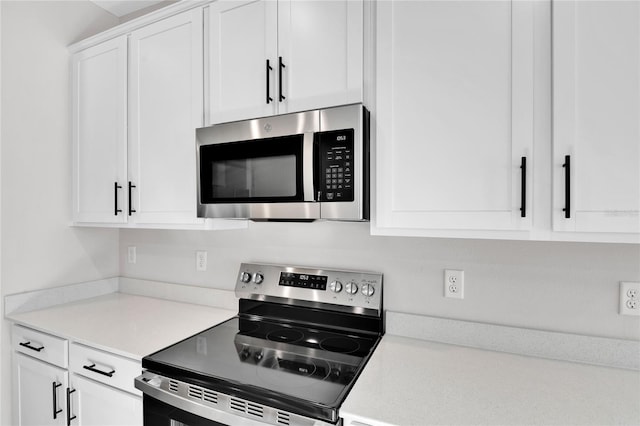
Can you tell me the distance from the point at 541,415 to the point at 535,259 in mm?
558

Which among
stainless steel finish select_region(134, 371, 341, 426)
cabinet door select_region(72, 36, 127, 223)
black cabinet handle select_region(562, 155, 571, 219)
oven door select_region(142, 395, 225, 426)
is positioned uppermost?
cabinet door select_region(72, 36, 127, 223)

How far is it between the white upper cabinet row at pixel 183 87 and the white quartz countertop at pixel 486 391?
0.97m

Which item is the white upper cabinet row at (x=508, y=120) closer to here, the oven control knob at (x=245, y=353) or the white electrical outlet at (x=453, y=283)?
the white electrical outlet at (x=453, y=283)

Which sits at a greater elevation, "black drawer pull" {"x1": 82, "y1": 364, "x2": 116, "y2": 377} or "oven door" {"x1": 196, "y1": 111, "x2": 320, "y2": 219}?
"oven door" {"x1": 196, "y1": 111, "x2": 320, "y2": 219}

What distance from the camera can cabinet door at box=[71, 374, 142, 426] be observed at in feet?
4.42

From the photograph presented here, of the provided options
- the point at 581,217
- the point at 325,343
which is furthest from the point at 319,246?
the point at 581,217

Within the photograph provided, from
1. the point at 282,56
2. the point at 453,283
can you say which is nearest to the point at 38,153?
the point at 282,56

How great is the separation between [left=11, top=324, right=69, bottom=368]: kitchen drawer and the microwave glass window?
39.3 inches

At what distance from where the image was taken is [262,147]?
140cm

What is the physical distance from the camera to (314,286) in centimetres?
161

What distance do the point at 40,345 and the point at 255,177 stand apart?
1.36 m

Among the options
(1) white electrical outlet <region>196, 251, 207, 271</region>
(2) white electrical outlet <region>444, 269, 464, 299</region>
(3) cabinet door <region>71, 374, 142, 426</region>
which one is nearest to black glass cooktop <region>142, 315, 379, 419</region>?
(3) cabinet door <region>71, 374, 142, 426</region>

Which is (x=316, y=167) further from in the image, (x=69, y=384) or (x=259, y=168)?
(x=69, y=384)

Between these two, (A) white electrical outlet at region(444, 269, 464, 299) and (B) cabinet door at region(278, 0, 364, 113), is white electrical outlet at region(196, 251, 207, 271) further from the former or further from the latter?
(A) white electrical outlet at region(444, 269, 464, 299)
